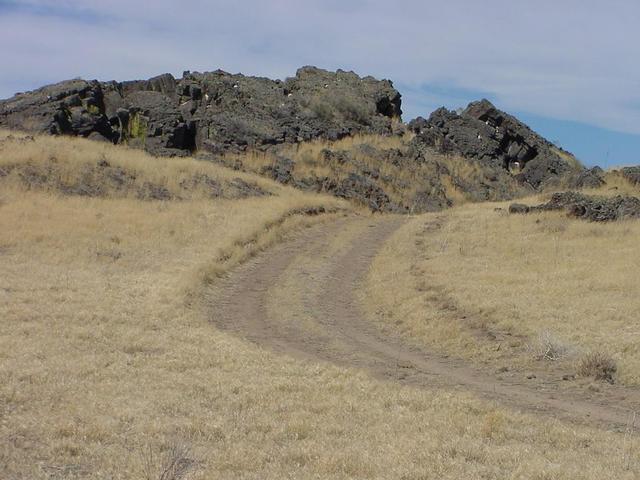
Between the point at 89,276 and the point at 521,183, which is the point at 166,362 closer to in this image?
the point at 89,276

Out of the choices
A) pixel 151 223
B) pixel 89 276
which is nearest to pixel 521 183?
pixel 151 223

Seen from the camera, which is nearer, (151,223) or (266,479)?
(266,479)

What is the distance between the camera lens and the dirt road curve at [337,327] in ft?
37.8

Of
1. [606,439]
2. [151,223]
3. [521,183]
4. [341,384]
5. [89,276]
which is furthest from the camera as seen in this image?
[521,183]

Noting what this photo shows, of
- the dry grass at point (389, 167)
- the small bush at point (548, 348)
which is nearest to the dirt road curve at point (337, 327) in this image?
the small bush at point (548, 348)

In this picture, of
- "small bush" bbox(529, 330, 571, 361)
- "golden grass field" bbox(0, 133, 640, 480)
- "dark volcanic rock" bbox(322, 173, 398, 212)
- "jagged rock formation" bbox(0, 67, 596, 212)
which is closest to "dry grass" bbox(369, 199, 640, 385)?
"small bush" bbox(529, 330, 571, 361)

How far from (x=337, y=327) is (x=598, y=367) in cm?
585

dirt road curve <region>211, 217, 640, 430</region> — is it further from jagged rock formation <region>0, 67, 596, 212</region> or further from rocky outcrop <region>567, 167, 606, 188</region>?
rocky outcrop <region>567, 167, 606, 188</region>

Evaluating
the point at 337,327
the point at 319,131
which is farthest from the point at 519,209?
the point at 319,131

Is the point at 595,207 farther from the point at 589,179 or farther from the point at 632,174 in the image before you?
the point at 632,174

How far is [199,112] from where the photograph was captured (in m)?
42.1

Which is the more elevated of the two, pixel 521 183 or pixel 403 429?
pixel 521 183

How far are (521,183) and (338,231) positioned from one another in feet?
64.7

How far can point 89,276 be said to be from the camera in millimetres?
19562
